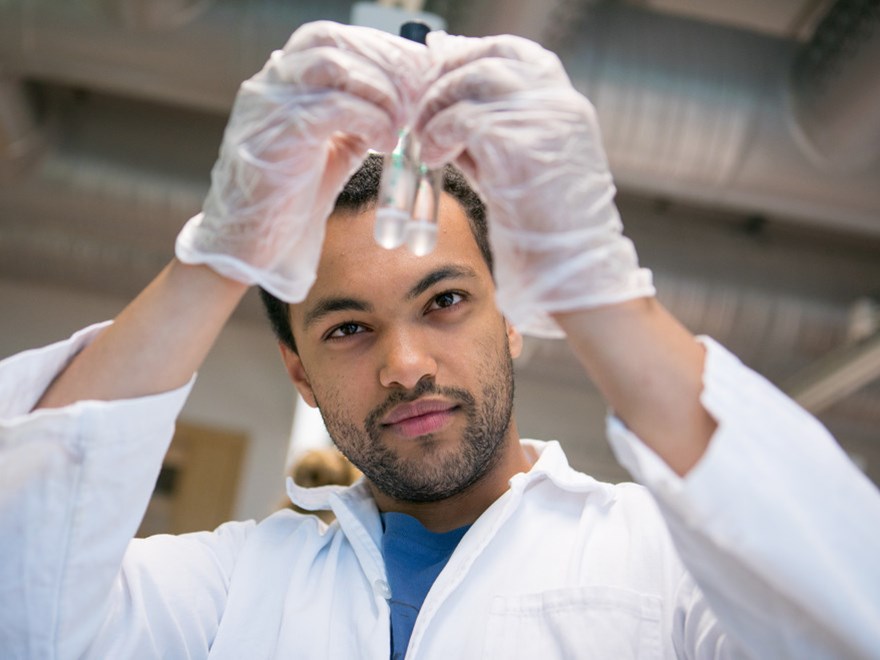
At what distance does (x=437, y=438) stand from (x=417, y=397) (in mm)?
61

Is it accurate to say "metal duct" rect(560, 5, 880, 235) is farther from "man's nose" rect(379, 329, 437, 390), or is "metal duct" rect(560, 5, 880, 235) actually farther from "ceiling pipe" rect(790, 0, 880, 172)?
"man's nose" rect(379, 329, 437, 390)

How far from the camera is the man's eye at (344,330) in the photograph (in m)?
1.29

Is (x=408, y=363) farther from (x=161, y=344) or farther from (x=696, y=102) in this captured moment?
(x=696, y=102)

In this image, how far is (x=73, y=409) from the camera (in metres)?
0.92

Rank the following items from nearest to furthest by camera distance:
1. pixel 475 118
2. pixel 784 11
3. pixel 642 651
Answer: pixel 475 118
pixel 642 651
pixel 784 11

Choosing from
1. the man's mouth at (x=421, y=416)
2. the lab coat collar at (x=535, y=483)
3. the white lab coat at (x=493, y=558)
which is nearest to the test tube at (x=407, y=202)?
the white lab coat at (x=493, y=558)

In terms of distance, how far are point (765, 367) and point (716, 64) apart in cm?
186

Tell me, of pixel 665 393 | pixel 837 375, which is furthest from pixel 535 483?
pixel 837 375

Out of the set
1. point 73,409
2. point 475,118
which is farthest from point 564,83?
point 73,409

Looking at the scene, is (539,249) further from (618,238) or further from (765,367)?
(765,367)

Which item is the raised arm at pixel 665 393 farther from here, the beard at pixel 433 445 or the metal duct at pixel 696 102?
the metal duct at pixel 696 102

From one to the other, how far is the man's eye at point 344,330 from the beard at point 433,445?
0.09 metres

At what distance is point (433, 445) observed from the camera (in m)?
1.22

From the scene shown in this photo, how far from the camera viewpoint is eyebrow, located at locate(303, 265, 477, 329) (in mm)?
1238
